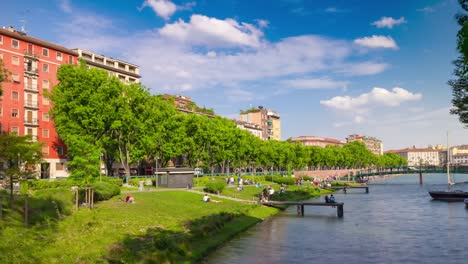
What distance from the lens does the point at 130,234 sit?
119 feet

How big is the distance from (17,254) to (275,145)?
438 ft

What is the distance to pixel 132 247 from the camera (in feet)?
105

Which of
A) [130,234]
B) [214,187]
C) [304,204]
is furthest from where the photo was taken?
[214,187]

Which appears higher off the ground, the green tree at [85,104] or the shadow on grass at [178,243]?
the green tree at [85,104]

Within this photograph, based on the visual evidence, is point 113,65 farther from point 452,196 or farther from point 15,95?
point 452,196

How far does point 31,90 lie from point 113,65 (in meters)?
33.4

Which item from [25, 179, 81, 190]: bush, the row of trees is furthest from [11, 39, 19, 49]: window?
[25, 179, 81, 190]: bush

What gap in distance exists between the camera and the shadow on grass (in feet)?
97.1

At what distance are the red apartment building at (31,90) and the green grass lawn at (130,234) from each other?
42.8 m

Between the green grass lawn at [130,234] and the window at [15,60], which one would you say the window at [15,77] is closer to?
the window at [15,60]

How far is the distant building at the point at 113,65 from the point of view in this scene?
110938 mm

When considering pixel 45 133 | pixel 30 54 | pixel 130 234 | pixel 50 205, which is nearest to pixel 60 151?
pixel 45 133

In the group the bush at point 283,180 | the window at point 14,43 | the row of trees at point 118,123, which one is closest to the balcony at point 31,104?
the window at point 14,43

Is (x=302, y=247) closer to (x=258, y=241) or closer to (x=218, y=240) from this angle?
(x=258, y=241)
